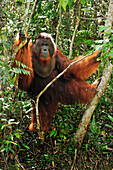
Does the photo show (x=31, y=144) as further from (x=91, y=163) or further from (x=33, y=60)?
(x=33, y=60)

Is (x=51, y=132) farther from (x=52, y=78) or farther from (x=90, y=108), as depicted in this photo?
(x=52, y=78)

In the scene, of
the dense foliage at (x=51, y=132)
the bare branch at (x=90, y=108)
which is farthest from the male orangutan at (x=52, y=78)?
the dense foliage at (x=51, y=132)

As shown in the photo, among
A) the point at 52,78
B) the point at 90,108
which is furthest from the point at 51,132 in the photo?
the point at 52,78

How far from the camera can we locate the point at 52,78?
366cm

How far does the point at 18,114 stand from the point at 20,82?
0.48 meters

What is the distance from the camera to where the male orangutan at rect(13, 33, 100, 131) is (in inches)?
137

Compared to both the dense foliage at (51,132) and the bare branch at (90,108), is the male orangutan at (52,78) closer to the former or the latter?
the bare branch at (90,108)

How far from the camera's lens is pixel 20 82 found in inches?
129

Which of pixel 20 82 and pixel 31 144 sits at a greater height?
pixel 20 82

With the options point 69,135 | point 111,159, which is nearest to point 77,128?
point 69,135

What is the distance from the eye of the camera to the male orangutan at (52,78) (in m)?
3.48

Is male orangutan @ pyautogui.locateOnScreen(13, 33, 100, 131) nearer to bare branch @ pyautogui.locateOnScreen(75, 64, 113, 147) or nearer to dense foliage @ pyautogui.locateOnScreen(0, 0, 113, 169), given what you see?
bare branch @ pyautogui.locateOnScreen(75, 64, 113, 147)

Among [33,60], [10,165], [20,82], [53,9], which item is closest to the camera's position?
[10,165]

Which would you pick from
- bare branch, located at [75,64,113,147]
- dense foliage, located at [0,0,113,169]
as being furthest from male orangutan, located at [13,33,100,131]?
dense foliage, located at [0,0,113,169]
